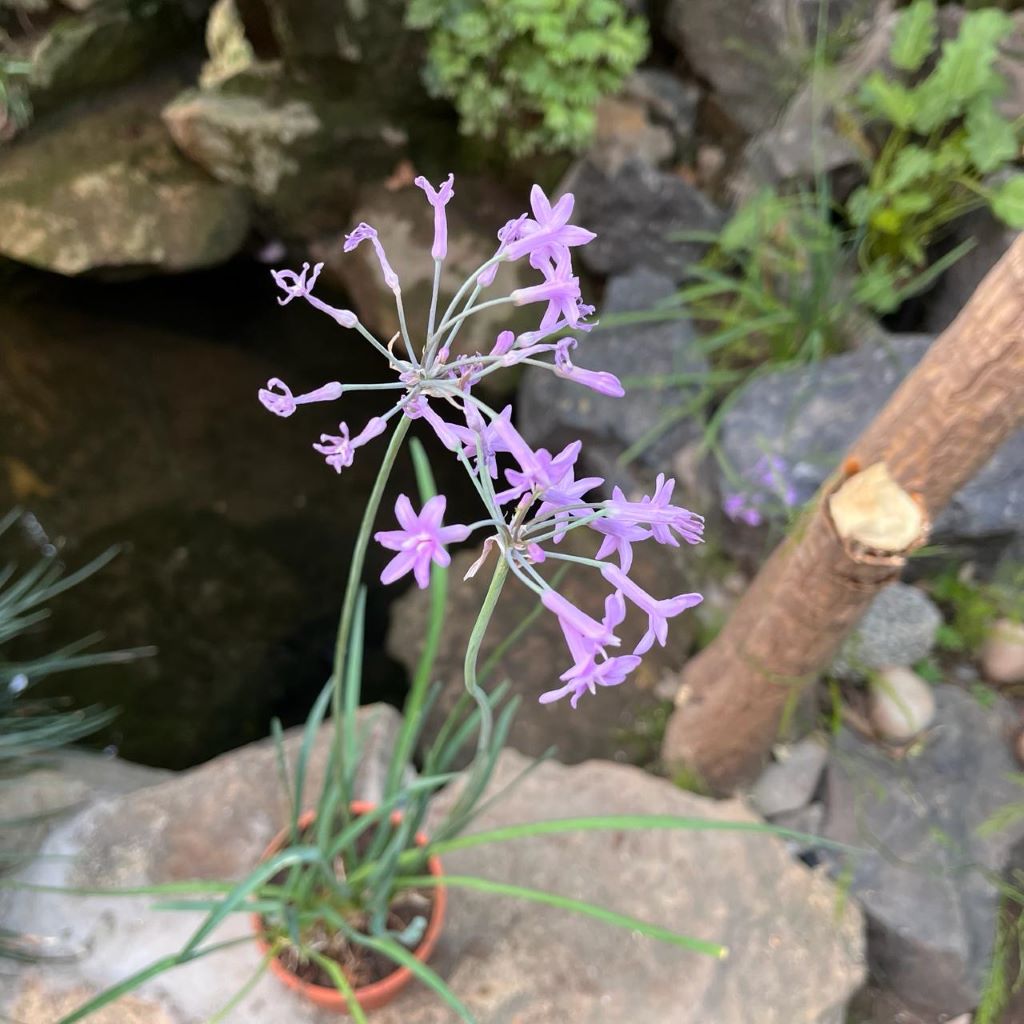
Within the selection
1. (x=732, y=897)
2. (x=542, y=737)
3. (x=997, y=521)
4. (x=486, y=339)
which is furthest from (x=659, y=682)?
(x=486, y=339)

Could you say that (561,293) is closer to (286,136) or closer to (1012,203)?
(1012,203)

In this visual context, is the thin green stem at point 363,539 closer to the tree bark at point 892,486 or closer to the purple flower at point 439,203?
the purple flower at point 439,203

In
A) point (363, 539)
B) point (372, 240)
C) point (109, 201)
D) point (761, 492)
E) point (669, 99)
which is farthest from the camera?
point (109, 201)

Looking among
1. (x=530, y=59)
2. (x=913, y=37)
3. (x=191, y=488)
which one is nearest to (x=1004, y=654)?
(x=913, y=37)

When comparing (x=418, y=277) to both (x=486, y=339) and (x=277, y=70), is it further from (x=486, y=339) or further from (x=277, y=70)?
(x=277, y=70)

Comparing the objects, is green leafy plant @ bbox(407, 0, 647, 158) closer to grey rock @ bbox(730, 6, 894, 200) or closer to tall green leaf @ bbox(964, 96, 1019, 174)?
grey rock @ bbox(730, 6, 894, 200)

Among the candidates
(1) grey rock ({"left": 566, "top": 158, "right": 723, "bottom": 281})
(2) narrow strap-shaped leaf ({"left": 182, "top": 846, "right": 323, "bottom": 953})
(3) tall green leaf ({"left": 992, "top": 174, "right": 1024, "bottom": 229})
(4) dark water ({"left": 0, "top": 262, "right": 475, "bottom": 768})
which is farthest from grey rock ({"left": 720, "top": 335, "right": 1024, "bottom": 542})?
(2) narrow strap-shaped leaf ({"left": 182, "top": 846, "right": 323, "bottom": 953})
